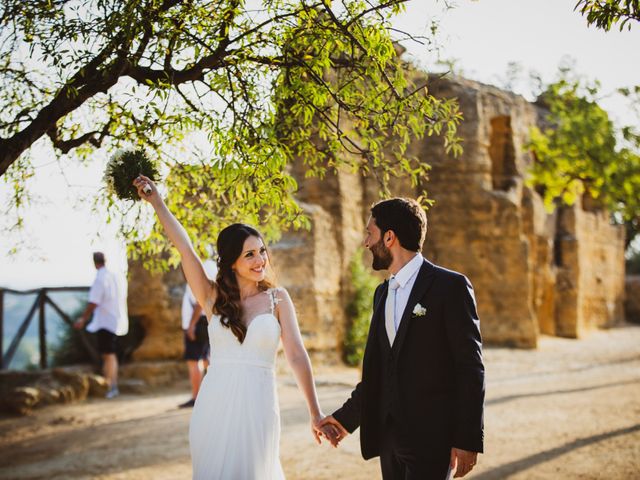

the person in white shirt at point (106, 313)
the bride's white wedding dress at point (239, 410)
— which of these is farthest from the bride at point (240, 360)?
the person in white shirt at point (106, 313)

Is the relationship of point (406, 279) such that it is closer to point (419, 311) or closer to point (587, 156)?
point (419, 311)

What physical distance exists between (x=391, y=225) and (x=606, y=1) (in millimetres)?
2091

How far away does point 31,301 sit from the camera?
38.6 feet

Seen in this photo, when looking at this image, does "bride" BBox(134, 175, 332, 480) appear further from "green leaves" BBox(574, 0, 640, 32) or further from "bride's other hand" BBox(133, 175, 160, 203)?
"green leaves" BBox(574, 0, 640, 32)

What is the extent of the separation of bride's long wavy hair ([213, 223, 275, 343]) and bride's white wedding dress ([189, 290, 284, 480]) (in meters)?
0.08

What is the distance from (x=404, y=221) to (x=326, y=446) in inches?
170

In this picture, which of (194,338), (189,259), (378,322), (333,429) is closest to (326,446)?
(194,338)

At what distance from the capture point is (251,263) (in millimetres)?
3738

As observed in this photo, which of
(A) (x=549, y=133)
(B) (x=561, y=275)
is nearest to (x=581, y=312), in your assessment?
(B) (x=561, y=275)

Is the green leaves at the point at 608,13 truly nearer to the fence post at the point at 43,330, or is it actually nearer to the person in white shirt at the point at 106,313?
the person in white shirt at the point at 106,313

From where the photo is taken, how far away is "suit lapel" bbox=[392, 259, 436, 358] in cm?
308

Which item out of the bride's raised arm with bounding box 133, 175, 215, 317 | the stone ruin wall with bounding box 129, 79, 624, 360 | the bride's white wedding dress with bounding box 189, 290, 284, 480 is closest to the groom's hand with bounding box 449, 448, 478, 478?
the bride's white wedding dress with bounding box 189, 290, 284, 480

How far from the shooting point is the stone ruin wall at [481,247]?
12.9 metres

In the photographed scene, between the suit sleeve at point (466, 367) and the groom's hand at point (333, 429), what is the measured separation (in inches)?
30.4
